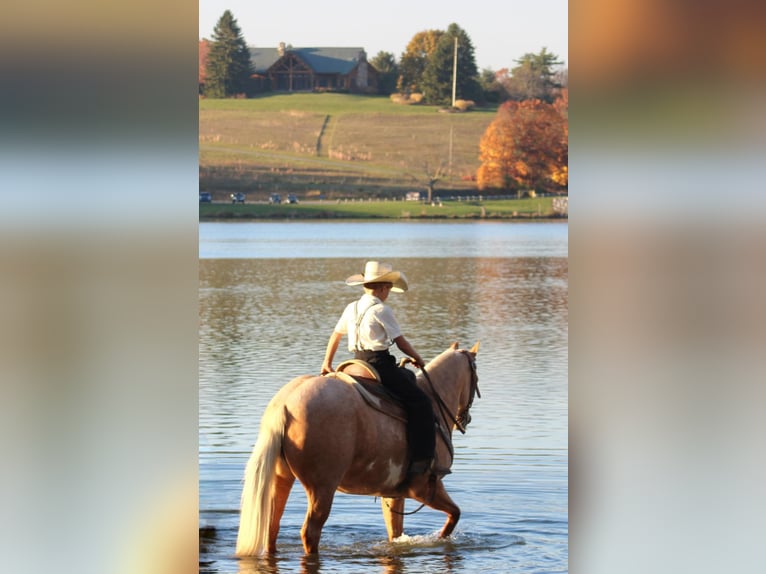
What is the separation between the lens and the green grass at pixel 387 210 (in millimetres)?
67062

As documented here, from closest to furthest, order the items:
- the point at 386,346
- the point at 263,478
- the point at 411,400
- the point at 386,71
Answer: the point at 263,478, the point at 386,346, the point at 411,400, the point at 386,71

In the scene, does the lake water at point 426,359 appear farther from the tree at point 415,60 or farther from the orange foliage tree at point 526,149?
the tree at point 415,60

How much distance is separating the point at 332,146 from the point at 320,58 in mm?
7559

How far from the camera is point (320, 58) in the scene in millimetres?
80688

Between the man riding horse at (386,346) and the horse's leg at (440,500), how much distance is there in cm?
17

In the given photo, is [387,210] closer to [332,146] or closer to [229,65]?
[332,146]

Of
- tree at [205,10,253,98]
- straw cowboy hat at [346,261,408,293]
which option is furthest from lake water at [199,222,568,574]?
tree at [205,10,253,98]

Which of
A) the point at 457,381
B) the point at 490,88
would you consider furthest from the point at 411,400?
the point at 490,88

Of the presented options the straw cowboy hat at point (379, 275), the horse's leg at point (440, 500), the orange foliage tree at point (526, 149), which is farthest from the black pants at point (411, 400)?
the orange foliage tree at point (526, 149)
